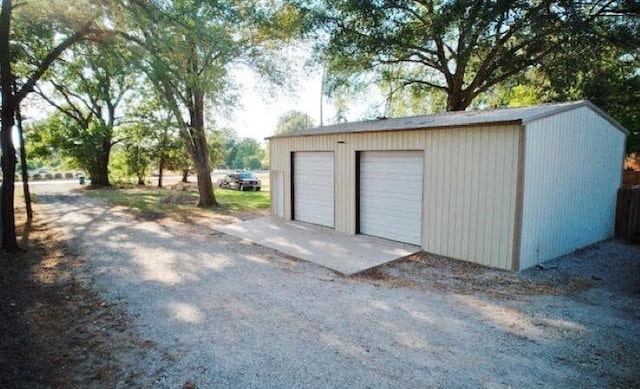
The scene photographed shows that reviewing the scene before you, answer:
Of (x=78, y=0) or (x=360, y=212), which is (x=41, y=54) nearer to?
(x=78, y=0)

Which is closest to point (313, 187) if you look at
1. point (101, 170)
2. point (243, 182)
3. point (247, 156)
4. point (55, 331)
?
point (55, 331)

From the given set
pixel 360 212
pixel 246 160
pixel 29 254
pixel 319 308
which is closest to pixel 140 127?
pixel 29 254

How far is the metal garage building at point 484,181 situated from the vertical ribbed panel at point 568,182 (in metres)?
0.02

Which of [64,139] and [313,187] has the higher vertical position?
[64,139]

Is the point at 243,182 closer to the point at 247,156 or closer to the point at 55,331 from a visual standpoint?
the point at 55,331

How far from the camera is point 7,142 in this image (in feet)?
26.6

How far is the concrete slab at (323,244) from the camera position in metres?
7.50

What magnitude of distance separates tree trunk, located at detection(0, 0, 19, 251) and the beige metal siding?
→ 8253 mm

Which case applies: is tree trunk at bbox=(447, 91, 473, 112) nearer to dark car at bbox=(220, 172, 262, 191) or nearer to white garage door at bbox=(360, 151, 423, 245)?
white garage door at bbox=(360, 151, 423, 245)

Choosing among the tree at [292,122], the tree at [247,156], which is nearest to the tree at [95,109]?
the tree at [292,122]

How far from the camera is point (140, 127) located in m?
25.0

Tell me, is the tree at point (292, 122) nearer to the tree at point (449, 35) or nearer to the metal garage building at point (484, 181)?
the tree at point (449, 35)

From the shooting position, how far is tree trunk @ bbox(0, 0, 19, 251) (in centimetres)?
769

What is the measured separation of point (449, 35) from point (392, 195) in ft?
31.6
